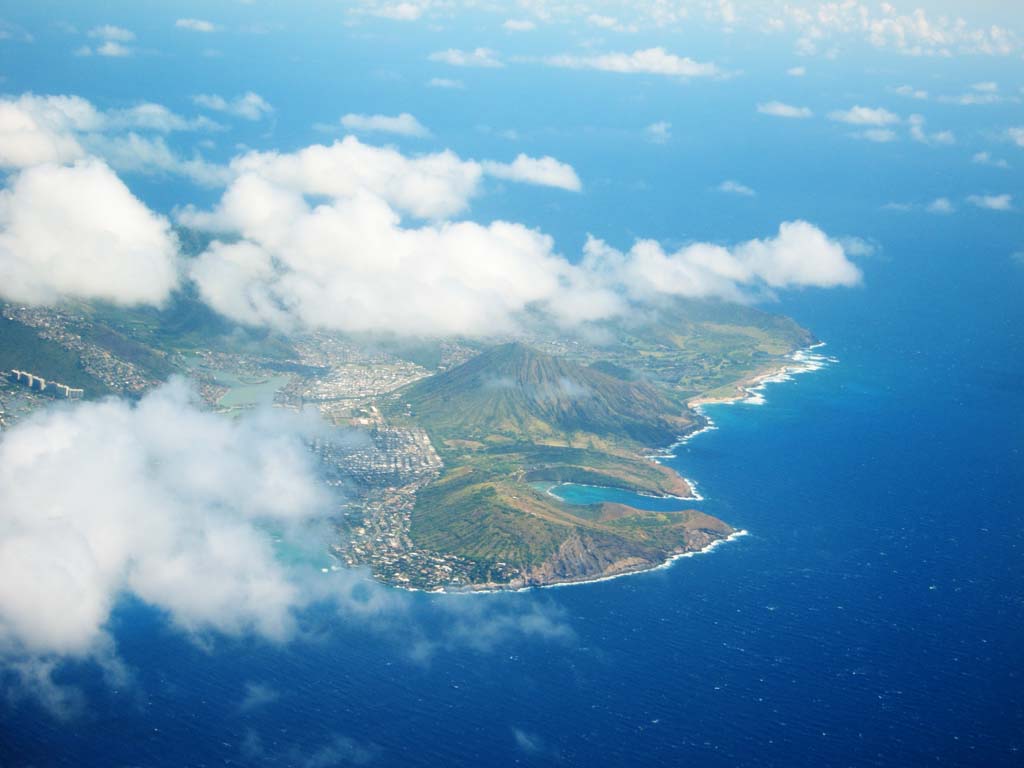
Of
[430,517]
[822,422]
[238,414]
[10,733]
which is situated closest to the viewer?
[10,733]

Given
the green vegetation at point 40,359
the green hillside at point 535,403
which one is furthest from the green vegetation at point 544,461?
the green vegetation at point 40,359

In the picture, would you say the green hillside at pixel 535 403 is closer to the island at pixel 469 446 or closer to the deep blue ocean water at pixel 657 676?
the island at pixel 469 446

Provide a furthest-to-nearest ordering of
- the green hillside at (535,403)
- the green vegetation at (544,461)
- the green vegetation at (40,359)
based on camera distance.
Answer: the green hillside at (535,403) → the green vegetation at (40,359) → the green vegetation at (544,461)

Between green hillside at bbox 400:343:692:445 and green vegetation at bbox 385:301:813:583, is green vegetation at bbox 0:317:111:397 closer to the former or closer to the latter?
green vegetation at bbox 385:301:813:583

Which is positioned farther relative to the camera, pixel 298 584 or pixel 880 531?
pixel 880 531

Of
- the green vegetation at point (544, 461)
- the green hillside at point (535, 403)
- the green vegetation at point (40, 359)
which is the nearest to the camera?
the green vegetation at point (544, 461)

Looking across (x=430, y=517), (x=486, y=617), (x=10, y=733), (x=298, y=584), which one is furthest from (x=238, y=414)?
(x=10, y=733)

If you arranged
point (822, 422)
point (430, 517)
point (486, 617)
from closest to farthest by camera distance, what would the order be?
point (486, 617), point (430, 517), point (822, 422)

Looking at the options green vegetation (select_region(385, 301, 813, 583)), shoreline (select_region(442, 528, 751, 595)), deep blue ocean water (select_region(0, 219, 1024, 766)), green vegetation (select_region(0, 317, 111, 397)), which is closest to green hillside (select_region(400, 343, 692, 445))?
green vegetation (select_region(385, 301, 813, 583))

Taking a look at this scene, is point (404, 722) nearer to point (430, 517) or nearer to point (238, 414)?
point (430, 517)
